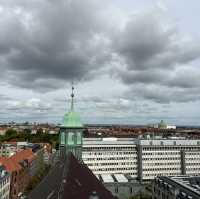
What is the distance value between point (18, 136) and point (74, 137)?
158 metres

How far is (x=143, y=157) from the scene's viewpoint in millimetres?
97500

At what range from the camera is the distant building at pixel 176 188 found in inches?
1679

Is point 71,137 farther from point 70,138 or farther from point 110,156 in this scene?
point 110,156

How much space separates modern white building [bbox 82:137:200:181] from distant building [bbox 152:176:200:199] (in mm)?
37278

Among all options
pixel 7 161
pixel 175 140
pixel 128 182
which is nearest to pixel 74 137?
pixel 7 161

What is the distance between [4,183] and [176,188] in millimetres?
36068

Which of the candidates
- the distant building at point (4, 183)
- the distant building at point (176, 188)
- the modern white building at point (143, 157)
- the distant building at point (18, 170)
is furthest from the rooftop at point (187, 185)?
the modern white building at point (143, 157)

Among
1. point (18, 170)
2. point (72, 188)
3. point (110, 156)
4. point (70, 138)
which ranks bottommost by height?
point (18, 170)

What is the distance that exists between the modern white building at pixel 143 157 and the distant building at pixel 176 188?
3728 cm

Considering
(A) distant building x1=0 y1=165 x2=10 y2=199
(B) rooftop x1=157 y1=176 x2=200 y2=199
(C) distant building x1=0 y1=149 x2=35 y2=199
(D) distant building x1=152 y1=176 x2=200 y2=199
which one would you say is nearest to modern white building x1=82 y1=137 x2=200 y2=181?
(C) distant building x1=0 y1=149 x2=35 y2=199

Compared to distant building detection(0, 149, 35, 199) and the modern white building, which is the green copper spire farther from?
the modern white building

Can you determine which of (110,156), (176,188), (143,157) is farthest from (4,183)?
(143,157)

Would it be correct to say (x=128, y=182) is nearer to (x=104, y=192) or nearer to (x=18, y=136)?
(x=104, y=192)

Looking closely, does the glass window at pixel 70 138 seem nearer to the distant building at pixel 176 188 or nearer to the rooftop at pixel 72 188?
the rooftop at pixel 72 188
